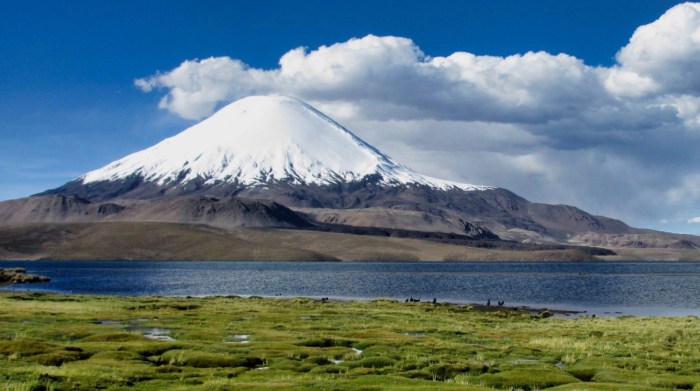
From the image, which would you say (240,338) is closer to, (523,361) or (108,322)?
(108,322)

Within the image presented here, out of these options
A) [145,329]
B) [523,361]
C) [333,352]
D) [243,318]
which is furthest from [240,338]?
[523,361]

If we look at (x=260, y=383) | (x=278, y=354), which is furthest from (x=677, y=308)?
(x=260, y=383)

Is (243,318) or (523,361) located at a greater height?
(523,361)

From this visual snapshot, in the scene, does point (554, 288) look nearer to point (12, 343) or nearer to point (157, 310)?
point (157, 310)

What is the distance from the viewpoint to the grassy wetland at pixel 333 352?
33.2 m

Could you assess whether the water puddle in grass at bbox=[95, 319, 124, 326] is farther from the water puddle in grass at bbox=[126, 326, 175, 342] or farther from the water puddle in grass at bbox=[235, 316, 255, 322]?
the water puddle in grass at bbox=[235, 316, 255, 322]

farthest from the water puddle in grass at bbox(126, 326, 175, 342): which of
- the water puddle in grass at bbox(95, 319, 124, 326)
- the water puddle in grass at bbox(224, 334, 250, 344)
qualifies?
the water puddle in grass at bbox(224, 334, 250, 344)

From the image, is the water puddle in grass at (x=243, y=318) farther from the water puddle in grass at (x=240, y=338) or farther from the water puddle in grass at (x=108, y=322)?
the water puddle in grass at (x=240, y=338)

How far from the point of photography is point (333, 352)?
43.8 metres

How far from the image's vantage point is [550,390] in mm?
32312

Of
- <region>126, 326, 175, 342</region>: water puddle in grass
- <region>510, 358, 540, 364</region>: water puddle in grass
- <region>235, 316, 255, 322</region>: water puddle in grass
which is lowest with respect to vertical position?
<region>235, 316, 255, 322</region>: water puddle in grass

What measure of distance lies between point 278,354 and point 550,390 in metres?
16.2

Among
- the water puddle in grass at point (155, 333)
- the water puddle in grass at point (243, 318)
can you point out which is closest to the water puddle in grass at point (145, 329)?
the water puddle in grass at point (155, 333)

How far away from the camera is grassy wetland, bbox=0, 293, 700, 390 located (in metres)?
33.2
